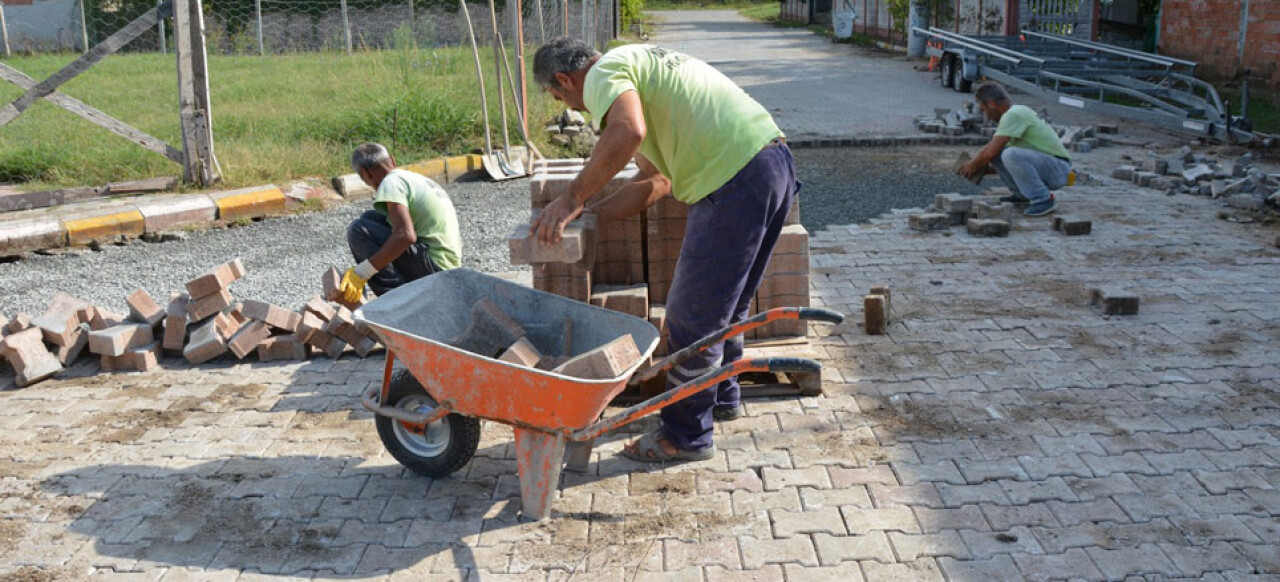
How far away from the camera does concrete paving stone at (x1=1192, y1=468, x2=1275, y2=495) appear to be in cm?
402

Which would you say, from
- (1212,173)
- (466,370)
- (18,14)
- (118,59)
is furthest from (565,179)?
(18,14)

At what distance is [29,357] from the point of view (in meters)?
5.52

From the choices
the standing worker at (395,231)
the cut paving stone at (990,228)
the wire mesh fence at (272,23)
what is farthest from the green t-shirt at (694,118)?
the wire mesh fence at (272,23)

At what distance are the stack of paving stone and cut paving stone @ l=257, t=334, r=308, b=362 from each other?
167 cm

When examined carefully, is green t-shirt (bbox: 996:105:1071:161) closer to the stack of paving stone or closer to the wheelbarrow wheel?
the stack of paving stone

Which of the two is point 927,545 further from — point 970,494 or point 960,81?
point 960,81

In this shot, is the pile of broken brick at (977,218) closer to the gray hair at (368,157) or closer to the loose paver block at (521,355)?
the gray hair at (368,157)

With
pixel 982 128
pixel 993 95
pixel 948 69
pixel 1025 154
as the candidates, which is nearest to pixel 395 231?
pixel 993 95

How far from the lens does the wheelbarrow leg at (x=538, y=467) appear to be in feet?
12.6

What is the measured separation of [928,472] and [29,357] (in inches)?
181

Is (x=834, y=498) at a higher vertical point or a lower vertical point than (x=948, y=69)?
lower

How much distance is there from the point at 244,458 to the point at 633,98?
2351 mm

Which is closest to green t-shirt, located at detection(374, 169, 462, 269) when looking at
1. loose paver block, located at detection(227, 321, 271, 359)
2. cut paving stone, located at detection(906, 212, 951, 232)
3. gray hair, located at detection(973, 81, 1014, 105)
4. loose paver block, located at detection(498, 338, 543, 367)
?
loose paver block, located at detection(227, 321, 271, 359)

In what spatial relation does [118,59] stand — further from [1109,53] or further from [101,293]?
[1109,53]
